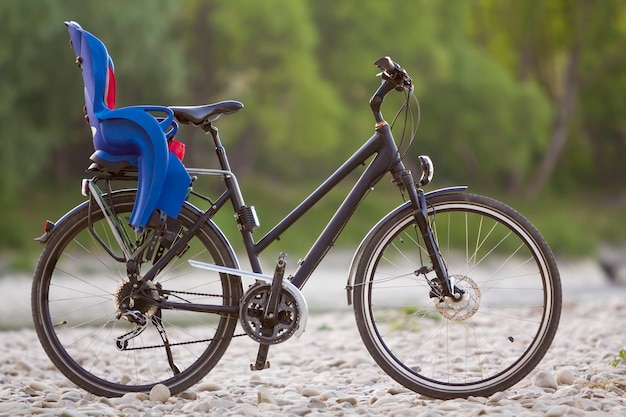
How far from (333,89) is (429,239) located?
50.4 ft

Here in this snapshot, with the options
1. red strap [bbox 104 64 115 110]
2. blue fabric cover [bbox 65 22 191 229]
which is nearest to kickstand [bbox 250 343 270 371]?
blue fabric cover [bbox 65 22 191 229]

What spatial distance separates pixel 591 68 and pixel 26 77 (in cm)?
1613

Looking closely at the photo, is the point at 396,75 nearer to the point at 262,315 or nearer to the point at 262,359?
the point at 262,315

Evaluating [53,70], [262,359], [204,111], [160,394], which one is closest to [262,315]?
[262,359]

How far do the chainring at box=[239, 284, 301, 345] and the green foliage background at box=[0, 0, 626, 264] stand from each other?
10538 millimetres

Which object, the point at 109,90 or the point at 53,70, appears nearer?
the point at 109,90

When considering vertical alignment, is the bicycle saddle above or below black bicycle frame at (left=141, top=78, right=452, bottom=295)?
above

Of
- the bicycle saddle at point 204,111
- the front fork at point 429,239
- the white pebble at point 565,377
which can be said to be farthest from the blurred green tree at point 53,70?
the white pebble at point 565,377

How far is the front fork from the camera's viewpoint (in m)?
3.47

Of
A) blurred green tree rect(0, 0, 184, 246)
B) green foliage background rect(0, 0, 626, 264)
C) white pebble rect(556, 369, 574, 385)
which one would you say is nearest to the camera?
white pebble rect(556, 369, 574, 385)

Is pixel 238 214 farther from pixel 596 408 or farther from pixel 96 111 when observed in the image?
pixel 596 408

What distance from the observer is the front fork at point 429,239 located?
137 inches

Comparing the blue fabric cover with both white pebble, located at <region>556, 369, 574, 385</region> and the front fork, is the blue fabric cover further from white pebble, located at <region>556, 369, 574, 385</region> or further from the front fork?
white pebble, located at <region>556, 369, 574, 385</region>

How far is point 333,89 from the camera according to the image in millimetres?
18641
